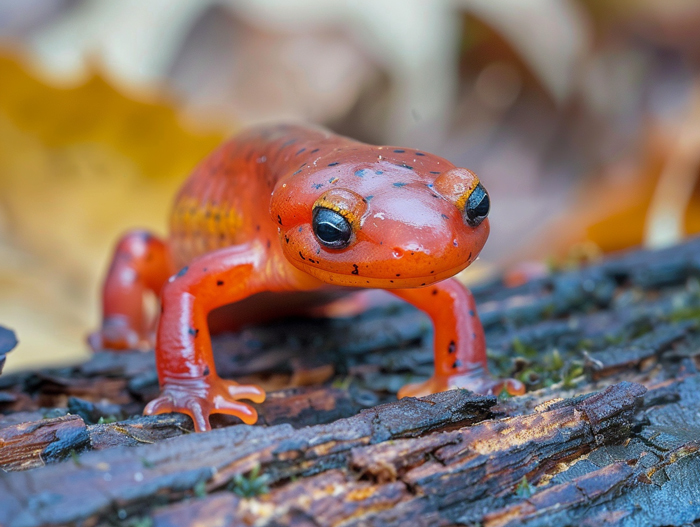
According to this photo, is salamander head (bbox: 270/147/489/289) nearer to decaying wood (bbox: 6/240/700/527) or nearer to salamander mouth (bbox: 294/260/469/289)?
salamander mouth (bbox: 294/260/469/289)

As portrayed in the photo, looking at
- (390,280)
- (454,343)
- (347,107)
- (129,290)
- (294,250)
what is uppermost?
(347,107)

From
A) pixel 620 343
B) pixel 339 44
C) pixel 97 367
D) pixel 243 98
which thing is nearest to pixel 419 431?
pixel 620 343

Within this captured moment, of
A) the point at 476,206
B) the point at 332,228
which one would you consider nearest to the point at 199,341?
the point at 332,228

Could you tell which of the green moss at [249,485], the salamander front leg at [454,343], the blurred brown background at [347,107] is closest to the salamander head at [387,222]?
the salamander front leg at [454,343]

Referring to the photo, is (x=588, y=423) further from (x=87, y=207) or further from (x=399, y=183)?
(x=87, y=207)

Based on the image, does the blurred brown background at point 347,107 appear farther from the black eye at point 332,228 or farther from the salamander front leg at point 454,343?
the black eye at point 332,228

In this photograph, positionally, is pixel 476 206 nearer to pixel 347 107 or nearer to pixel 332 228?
pixel 332 228
